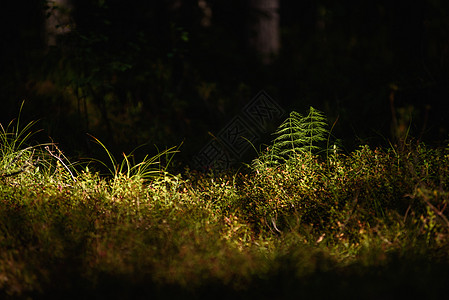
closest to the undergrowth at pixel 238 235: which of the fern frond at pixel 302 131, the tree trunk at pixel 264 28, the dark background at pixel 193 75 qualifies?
the fern frond at pixel 302 131

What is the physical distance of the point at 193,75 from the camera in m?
8.88

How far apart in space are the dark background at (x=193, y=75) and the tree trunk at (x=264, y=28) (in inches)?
7.3

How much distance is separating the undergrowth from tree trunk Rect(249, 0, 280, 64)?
6472 mm

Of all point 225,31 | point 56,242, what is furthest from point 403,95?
point 225,31

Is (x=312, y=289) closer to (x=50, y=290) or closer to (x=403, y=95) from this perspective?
(x=50, y=290)

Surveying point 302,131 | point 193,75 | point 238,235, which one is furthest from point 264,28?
point 238,235

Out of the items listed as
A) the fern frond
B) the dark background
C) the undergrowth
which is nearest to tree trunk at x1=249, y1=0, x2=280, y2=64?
the dark background

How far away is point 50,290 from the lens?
8.08 ft

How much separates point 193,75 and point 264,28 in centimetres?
245

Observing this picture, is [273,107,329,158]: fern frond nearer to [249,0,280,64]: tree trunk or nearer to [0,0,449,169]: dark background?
[0,0,449,169]: dark background

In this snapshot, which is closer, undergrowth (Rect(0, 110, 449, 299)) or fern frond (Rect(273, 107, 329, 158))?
undergrowth (Rect(0, 110, 449, 299))

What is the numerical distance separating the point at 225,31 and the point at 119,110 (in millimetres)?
5298

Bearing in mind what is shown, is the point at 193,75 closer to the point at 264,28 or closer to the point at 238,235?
the point at 264,28

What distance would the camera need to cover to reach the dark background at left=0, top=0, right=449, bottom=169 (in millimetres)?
5988
